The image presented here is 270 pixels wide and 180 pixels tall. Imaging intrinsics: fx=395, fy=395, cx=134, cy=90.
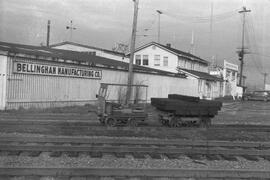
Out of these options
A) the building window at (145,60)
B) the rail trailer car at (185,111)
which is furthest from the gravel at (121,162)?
the building window at (145,60)

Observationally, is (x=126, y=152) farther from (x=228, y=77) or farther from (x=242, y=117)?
(x=228, y=77)

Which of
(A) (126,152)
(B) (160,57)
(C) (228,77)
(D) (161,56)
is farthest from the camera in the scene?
(C) (228,77)

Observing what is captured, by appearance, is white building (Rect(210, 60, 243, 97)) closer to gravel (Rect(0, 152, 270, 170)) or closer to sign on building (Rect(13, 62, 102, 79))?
sign on building (Rect(13, 62, 102, 79))

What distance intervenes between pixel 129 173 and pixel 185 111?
1057 cm

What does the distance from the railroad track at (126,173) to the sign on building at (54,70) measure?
18239 millimetres

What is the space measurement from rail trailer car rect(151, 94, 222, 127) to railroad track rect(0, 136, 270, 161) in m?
5.74

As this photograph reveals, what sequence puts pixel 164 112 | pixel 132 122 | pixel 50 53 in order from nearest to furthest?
pixel 132 122 < pixel 164 112 < pixel 50 53

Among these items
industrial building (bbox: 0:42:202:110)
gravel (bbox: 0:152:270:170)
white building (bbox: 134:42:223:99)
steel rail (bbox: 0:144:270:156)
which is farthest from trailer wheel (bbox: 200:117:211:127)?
white building (bbox: 134:42:223:99)

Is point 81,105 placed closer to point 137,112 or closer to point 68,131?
point 137,112

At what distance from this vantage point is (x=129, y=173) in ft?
26.6

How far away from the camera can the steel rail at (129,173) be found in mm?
7893

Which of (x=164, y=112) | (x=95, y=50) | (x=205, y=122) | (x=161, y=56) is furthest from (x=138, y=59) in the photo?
(x=164, y=112)

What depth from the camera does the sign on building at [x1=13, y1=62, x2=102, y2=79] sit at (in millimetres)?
25609

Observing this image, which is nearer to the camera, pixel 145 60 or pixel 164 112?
pixel 164 112
